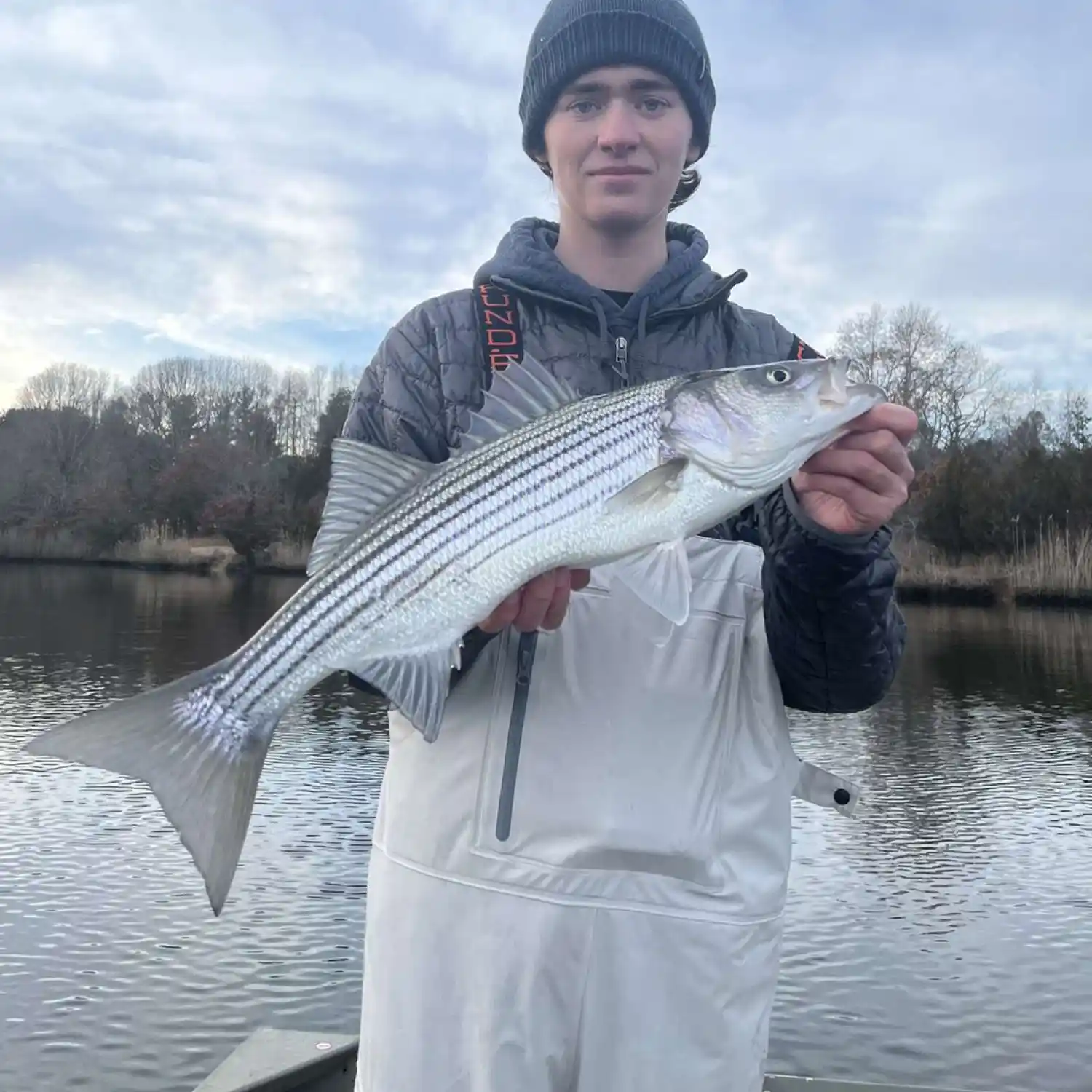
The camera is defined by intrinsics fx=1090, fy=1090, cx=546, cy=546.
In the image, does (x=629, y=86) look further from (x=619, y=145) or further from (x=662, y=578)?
(x=662, y=578)

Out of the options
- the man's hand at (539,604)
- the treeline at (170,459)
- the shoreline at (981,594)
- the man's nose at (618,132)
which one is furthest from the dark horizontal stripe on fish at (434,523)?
the treeline at (170,459)

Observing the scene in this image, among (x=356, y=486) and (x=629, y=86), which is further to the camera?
(x=629, y=86)

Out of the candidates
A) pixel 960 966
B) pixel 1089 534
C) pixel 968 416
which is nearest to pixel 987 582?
pixel 1089 534

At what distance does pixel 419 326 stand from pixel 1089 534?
38.8m

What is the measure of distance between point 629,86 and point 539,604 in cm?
181

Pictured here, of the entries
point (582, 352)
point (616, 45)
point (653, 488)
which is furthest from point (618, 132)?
point (653, 488)

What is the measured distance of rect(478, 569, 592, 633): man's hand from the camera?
2.99m

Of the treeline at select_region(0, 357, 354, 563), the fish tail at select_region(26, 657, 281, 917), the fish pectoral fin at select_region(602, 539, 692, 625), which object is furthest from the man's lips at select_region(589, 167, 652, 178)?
the treeline at select_region(0, 357, 354, 563)

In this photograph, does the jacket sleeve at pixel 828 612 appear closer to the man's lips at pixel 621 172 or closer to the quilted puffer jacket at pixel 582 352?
the quilted puffer jacket at pixel 582 352

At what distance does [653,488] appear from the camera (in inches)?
122

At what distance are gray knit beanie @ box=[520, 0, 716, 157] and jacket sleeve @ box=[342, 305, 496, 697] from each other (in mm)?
969

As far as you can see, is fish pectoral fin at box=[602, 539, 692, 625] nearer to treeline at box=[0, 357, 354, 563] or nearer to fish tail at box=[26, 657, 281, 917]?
fish tail at box=[26, 657, 281, 917]

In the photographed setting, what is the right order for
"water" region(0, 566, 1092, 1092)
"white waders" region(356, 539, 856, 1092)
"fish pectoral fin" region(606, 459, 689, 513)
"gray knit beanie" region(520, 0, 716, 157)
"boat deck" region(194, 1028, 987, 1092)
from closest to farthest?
1. "white waders" region(356, 539, 856, 1092)
2. "fish pectoral fin" region(606, 459, 689, 513)
3. "gray knit beanie" region(520, 0, 716, 157)
4. "boat deck" region(194, 1028, 987, 1092)
5. "water" region(0, 566, 1092, 1092)

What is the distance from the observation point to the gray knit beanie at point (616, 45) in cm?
360
